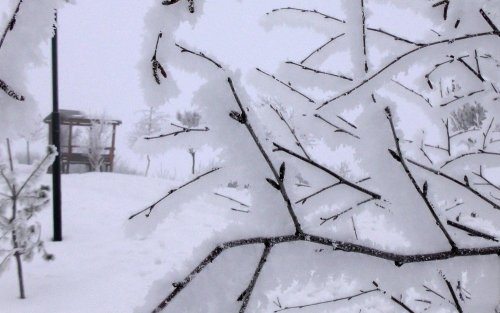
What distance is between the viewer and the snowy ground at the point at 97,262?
Result: 4023 millimetres

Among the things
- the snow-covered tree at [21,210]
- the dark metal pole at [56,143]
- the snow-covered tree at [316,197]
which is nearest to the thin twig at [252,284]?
the snow-covered tree at [316,197]

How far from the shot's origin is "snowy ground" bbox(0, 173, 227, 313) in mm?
4023

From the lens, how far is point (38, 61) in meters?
0.62

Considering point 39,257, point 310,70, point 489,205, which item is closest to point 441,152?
point 489,205

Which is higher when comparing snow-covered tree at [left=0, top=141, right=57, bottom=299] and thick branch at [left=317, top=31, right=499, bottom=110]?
thick branch at [left=317, top=31, right=499, bottom=110]

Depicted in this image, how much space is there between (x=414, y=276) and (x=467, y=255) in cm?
11

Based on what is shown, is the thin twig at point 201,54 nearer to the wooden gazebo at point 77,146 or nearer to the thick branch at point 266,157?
the thick branch at point 266,157

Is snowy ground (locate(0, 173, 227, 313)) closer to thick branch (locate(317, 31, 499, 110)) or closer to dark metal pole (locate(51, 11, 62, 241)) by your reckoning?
dark metal pole (locate(51, 11, 62, 241))

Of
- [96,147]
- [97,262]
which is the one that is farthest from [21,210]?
[96,147]

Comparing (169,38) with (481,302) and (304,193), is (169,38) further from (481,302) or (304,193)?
(481,302)

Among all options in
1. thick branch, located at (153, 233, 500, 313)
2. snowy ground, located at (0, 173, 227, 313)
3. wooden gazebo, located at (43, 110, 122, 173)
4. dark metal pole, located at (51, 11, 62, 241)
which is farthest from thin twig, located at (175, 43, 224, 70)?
wooden gazebo, located at (43, 110, 122, 173)

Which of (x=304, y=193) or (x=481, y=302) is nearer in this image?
(x=481, y=302)

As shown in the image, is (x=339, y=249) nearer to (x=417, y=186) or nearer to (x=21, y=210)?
(x=417, y=186)

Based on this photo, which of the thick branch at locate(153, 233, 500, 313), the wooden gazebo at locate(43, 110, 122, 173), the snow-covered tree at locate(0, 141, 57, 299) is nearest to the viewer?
the thick branch at locate(153, 233, 500, 313)
